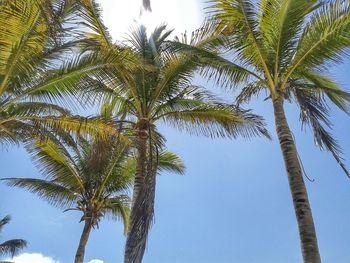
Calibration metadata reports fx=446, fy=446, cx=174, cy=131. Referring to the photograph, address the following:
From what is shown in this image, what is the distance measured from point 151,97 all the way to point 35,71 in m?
3.14

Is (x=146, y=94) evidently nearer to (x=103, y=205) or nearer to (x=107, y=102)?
(x=107, y=102)

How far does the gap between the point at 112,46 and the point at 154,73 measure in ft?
4.54

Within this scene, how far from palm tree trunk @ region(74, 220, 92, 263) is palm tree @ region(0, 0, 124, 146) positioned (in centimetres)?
619

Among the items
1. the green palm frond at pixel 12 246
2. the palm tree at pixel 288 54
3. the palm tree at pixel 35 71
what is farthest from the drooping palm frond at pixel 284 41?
the green palm frond at pixel 12 246

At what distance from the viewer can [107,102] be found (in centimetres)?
1228

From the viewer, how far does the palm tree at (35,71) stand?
341 inches

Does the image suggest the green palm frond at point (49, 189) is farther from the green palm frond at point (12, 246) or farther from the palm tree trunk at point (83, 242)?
the green palm frond at point (12, 246)

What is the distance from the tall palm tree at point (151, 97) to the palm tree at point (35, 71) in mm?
875

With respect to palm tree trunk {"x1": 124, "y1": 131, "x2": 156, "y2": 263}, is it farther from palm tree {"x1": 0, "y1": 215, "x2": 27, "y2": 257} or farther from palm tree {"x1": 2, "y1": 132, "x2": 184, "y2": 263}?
palm tree {"x1": 0, "y1": 215, "x2": 27, "y2": 257}

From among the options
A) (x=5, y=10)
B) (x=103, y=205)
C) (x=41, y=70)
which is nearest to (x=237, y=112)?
(x=41, y=70)

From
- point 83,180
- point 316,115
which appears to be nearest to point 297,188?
point 316,115

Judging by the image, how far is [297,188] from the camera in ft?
27.7

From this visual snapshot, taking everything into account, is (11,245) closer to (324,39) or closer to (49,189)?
(49,189)

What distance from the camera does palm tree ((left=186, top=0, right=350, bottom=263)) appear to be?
30.0ft
